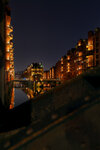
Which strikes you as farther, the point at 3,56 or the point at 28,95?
the point at 28,95

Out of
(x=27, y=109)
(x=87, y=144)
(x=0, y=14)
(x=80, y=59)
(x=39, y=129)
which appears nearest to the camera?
(x=87, y=144)

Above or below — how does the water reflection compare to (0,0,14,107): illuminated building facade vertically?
below

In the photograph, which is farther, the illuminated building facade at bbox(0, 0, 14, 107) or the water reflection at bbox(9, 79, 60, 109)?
the water reflection at bbox(9, 79, 60, 109)

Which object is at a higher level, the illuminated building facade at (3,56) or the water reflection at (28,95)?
the illuminated building facade at (3,56)

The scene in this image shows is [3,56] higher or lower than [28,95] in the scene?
higher

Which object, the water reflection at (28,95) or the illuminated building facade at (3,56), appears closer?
the illuminated building facade at (3,56)

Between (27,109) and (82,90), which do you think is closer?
(82,90)

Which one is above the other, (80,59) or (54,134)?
(80,59)

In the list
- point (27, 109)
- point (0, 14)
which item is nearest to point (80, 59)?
point (0, 14)

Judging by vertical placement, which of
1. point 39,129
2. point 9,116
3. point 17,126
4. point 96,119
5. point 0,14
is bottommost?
Result: point 17,126

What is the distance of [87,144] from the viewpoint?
3.78ft

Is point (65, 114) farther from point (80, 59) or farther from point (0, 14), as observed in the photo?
point (80, 59)

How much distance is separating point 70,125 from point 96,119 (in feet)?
1.07

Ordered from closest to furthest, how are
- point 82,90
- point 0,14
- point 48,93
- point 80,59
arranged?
point 82,90 → point 48,93 → point 0,14 → point 80,59
